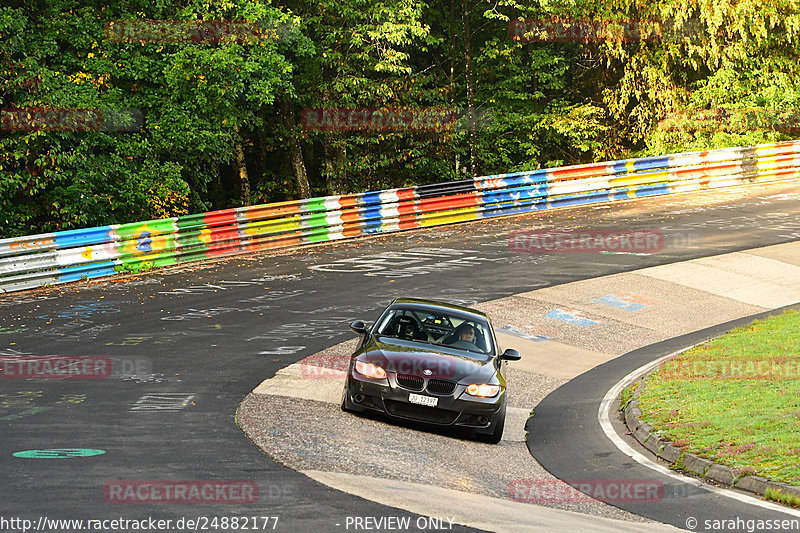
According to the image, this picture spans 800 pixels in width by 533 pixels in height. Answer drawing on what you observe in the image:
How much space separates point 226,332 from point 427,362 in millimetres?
6282

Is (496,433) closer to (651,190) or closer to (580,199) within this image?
(580,199)

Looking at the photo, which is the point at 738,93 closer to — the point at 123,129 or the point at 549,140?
the point at 549,140

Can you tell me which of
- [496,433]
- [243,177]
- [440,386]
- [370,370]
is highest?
[243,177]

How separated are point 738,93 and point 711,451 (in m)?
31.1

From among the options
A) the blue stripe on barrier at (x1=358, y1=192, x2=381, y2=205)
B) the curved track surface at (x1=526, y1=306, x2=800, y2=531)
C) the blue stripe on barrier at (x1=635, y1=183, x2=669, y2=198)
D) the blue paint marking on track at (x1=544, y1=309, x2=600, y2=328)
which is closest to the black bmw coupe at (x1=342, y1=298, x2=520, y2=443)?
the curved track surface at (x1=526, y1=306, x2=800, y2=531)

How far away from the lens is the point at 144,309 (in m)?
18.2

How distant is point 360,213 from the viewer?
A: 27547 mm

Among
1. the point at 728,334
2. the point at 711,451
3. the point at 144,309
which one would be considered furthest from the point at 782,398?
the point at 144,309

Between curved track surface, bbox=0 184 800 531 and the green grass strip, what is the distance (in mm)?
3162

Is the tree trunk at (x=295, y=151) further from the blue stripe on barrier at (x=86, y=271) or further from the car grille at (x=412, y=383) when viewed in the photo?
the car grille at (x=412, y=383)

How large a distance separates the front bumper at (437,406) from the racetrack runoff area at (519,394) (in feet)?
0.78

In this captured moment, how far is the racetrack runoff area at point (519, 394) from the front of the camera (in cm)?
866

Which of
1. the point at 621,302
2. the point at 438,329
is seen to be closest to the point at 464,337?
the point at 438,329

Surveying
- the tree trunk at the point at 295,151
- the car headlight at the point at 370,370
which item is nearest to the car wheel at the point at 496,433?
the car headlight at the point at 370,370
